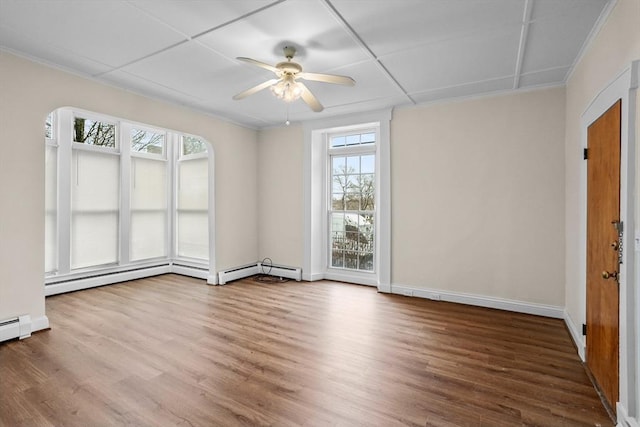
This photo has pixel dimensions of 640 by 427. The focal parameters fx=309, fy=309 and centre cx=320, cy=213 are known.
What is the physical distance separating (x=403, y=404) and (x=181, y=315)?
2.68 meters

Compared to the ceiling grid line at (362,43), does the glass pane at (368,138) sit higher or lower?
lower

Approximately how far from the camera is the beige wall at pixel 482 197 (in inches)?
138

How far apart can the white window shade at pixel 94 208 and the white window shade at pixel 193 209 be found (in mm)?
1030

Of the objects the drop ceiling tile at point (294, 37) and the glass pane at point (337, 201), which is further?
the glass pane at point (337, 201)

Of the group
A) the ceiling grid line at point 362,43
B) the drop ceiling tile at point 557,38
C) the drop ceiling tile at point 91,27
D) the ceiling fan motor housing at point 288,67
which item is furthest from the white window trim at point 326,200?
the drop ceiling tile at point 91,27

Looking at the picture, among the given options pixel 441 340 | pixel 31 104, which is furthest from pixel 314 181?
pixel 31 104

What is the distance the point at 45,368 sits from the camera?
239 cm

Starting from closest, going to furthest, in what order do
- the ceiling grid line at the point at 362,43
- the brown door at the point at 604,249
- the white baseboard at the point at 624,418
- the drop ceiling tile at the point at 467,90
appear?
the white baseboard at the point at 624,418 → the brown door at the point at 604,249 → the ceiling grid line at the point at 362,43 → the drop ceiling tile at the point at 467,90

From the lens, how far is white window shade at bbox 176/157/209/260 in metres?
5.62

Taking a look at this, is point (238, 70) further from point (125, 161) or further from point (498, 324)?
point (498, 324)

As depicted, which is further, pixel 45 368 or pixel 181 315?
pixel 181 315

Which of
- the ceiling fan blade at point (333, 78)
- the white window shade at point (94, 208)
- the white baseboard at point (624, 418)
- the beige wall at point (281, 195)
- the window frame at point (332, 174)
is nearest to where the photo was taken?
the white baseboard at point (624, 418)

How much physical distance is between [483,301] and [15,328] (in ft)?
16.3

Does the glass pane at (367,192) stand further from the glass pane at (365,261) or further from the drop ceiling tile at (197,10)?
the drop ceiling tile at (197,10)
